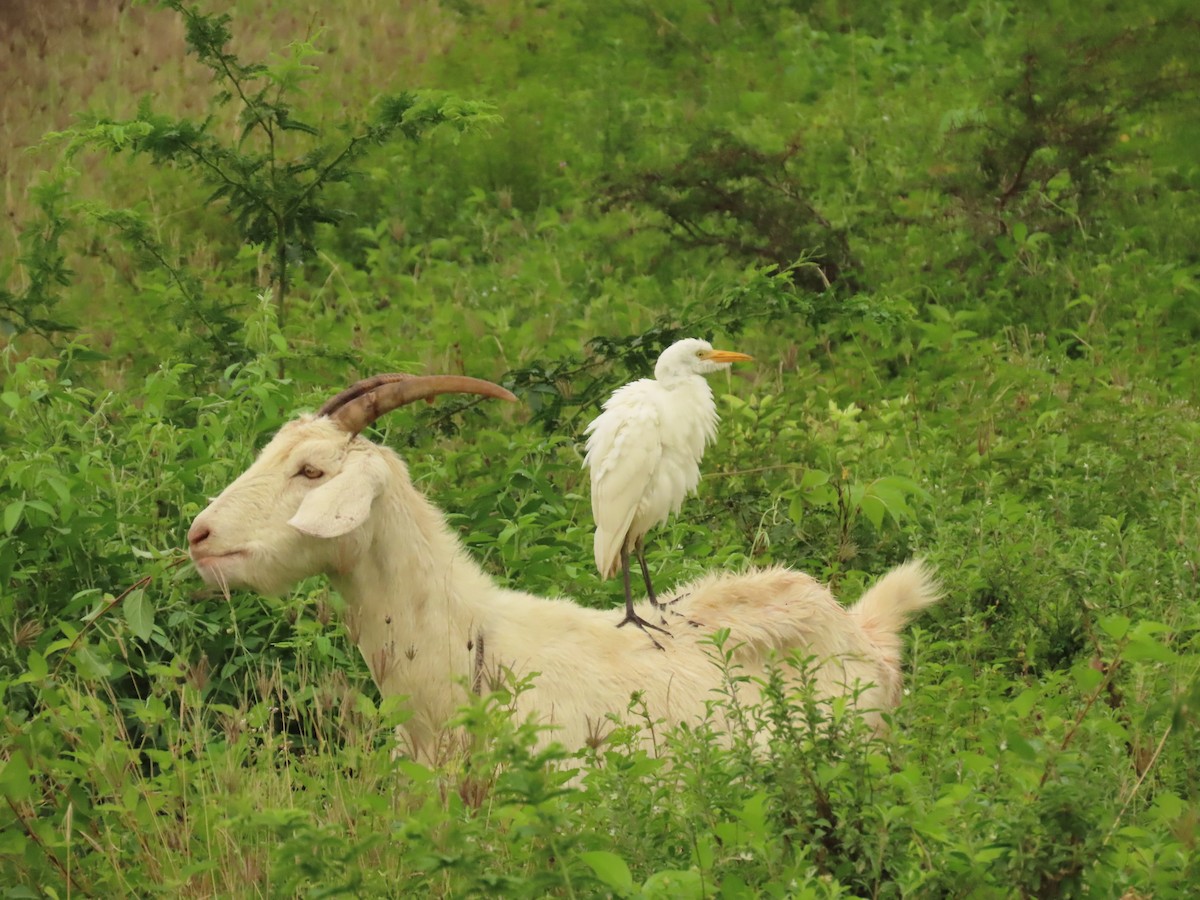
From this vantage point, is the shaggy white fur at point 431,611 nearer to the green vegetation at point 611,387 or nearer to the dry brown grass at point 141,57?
the green vegetation at point 611,387

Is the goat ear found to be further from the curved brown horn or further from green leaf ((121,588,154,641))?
green leaf ((121,588,154,641))

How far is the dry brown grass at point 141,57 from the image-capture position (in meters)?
13.5

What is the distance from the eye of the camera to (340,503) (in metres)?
4.68

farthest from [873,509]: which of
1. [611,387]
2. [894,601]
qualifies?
[611,387]

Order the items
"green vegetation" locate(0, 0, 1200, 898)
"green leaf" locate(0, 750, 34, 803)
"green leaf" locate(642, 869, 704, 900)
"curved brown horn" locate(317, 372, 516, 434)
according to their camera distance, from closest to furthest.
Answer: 1. "green leaf" locate(642, 869, 704, 900)
2. "green vegetation" locate(0, 0, 1200, 898)
3. "green leaf" locate(0, 750, 34, 803)
4. "curved brown horn" locate(317, 372, 516, 434)

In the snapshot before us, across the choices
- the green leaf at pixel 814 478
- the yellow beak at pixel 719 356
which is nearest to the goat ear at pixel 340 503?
the yellow beak at pixel 719 356

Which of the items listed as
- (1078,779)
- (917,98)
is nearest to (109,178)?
(917,98)

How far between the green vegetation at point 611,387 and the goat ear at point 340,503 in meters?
0.46

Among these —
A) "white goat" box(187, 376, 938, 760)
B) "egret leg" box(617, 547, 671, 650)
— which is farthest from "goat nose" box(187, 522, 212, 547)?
"egret leg" box(617, 547, 671, 650)

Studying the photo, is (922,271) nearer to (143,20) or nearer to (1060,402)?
(1060,402)

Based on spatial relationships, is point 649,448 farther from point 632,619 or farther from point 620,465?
point 632,619

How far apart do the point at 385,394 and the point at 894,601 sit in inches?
78.3

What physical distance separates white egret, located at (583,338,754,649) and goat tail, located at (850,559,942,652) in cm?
75

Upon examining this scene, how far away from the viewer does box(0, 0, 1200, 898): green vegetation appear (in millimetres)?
3838
